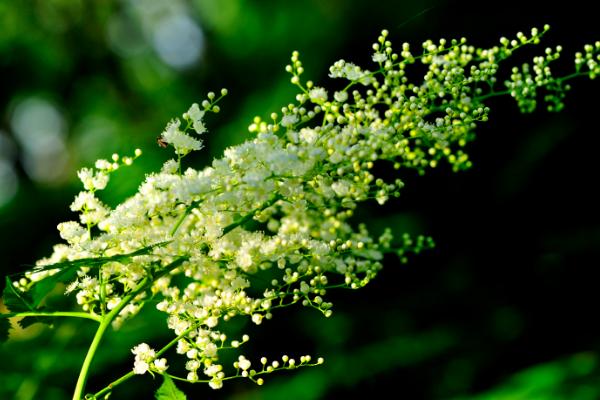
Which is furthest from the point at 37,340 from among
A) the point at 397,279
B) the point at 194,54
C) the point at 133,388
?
the point at 194,54

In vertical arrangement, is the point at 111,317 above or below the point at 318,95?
below

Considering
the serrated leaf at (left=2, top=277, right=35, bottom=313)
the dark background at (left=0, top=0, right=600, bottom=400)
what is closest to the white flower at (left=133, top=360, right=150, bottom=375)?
the serrated leaf at (left=2, top=277, right=35, bottom=313)

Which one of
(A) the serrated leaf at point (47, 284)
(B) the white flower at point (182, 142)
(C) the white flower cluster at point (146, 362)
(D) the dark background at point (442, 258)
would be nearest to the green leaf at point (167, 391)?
(C) the white flower cluster at point (146, 362)

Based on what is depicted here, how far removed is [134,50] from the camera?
4941 millimetres

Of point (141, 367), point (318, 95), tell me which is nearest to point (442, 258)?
point (318, 95)

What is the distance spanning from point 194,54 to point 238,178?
3350mm

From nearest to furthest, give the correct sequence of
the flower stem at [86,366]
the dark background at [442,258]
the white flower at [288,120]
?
the flower stem at [86,366] < the white flower at [288,120] < the dark background at [442,258]

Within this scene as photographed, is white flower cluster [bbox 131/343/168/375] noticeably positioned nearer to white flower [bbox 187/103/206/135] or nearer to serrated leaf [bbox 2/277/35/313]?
serrated leaf [bbox 2/277/35/313]

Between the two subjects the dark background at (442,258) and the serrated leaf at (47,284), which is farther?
the dark background at (442,258)

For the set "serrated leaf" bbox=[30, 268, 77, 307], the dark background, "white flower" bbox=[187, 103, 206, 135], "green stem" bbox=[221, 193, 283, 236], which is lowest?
"serrated leaf" bbox=[30, 268, 77, 307]

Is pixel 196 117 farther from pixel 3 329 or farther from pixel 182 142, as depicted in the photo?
pixel 3 329

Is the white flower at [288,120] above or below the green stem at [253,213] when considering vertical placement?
above

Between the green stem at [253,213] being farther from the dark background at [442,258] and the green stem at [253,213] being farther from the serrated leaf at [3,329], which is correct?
the dark background at [442,258]

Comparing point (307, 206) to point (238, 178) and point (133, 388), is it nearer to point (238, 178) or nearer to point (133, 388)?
point (238, 178)
